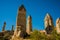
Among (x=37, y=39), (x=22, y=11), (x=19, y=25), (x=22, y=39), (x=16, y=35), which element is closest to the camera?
(x=37, y=39)

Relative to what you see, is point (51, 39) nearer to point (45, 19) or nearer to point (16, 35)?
point (16, 35)

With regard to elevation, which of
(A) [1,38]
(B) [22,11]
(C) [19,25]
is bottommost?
(A) [1,38]

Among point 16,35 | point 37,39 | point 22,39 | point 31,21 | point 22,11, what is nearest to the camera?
point 37,39

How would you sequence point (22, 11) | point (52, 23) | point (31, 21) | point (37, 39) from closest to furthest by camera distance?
point (37, 39) < point (22, 11) < point (52, 23) < point (31, 21)

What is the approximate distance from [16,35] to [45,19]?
831 inches

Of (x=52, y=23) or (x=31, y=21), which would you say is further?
(x=31, y=21)

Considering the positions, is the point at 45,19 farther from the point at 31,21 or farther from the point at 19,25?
the point at 19,25

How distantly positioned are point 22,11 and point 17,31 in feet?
26.0

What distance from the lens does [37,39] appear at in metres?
31.3

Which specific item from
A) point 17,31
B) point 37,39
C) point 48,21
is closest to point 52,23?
point 48,21

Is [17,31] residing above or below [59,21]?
below

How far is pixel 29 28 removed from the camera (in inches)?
2128

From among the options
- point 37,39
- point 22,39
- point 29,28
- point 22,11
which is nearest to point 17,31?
point 22,39

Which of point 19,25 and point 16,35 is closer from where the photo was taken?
point 16,35
